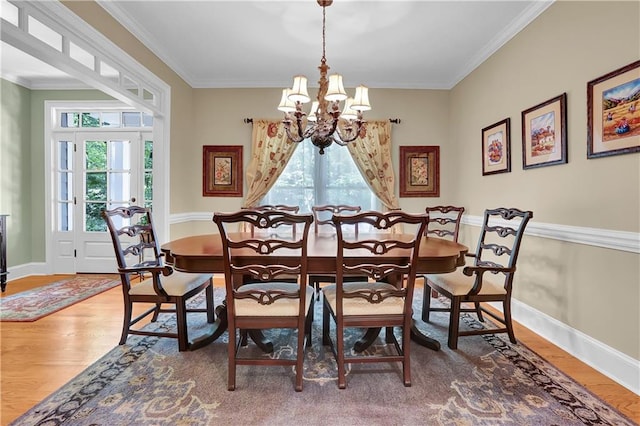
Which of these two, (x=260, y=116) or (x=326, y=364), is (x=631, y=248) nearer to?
(x=326, y=364)

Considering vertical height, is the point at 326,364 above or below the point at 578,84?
below

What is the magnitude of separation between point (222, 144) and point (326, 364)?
132 inches

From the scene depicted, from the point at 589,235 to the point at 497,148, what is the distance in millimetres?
1382

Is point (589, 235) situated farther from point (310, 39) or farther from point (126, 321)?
point (126, 321)

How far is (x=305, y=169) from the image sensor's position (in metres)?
4.35

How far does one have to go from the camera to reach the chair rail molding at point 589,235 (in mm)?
1789

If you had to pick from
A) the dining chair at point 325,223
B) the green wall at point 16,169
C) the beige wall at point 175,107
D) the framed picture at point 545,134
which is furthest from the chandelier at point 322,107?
the green wall at point 16,169

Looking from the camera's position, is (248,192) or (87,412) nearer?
(87,412)

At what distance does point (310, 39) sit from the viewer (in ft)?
10.3

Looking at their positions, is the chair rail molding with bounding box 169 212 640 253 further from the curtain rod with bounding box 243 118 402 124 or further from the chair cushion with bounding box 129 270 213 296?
the chair cushion with bounding box 129 270 213 296

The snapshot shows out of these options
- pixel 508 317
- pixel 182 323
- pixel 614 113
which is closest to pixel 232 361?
pixel 182 323

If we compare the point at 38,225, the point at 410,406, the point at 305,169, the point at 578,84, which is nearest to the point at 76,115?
the point at 38,225

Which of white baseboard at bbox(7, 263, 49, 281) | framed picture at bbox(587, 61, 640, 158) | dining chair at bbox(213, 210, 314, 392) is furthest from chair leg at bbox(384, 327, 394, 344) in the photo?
white baseboard at bbox(7, 263, 49, 281)

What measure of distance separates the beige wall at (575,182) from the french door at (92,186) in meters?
4.50
